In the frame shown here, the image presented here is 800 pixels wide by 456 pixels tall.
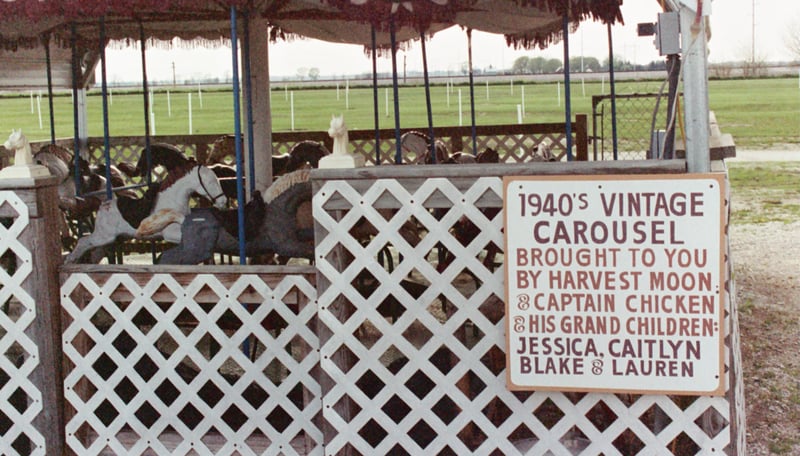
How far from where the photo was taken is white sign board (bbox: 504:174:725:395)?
4.43 meters

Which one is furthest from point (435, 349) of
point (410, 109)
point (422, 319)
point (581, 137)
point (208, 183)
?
point (410, 109)

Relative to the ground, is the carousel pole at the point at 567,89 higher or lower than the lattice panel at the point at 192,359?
higher

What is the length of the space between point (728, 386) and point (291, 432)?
2238 millimetres

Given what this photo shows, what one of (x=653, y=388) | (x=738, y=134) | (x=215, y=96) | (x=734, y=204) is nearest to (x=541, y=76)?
(x=215, y=96)

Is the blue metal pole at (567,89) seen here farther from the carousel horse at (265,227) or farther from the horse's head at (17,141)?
the horse's head at (17,141)

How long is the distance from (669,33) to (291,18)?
489 centimetres

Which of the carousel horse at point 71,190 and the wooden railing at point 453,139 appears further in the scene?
the wooden railing at point 453,139

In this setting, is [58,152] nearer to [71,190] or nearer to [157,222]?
[71,190]

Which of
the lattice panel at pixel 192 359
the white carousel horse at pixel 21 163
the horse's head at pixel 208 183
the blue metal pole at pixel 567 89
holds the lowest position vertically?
the lattice panel at pixel 192 359

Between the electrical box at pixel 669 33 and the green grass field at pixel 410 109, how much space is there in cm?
3188

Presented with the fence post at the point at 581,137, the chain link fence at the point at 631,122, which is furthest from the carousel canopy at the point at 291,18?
the fence post at the point at 581,137

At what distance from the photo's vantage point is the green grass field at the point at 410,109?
5053 centimetres

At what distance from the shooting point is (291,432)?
5.20 m

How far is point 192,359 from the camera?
17.1 feet
